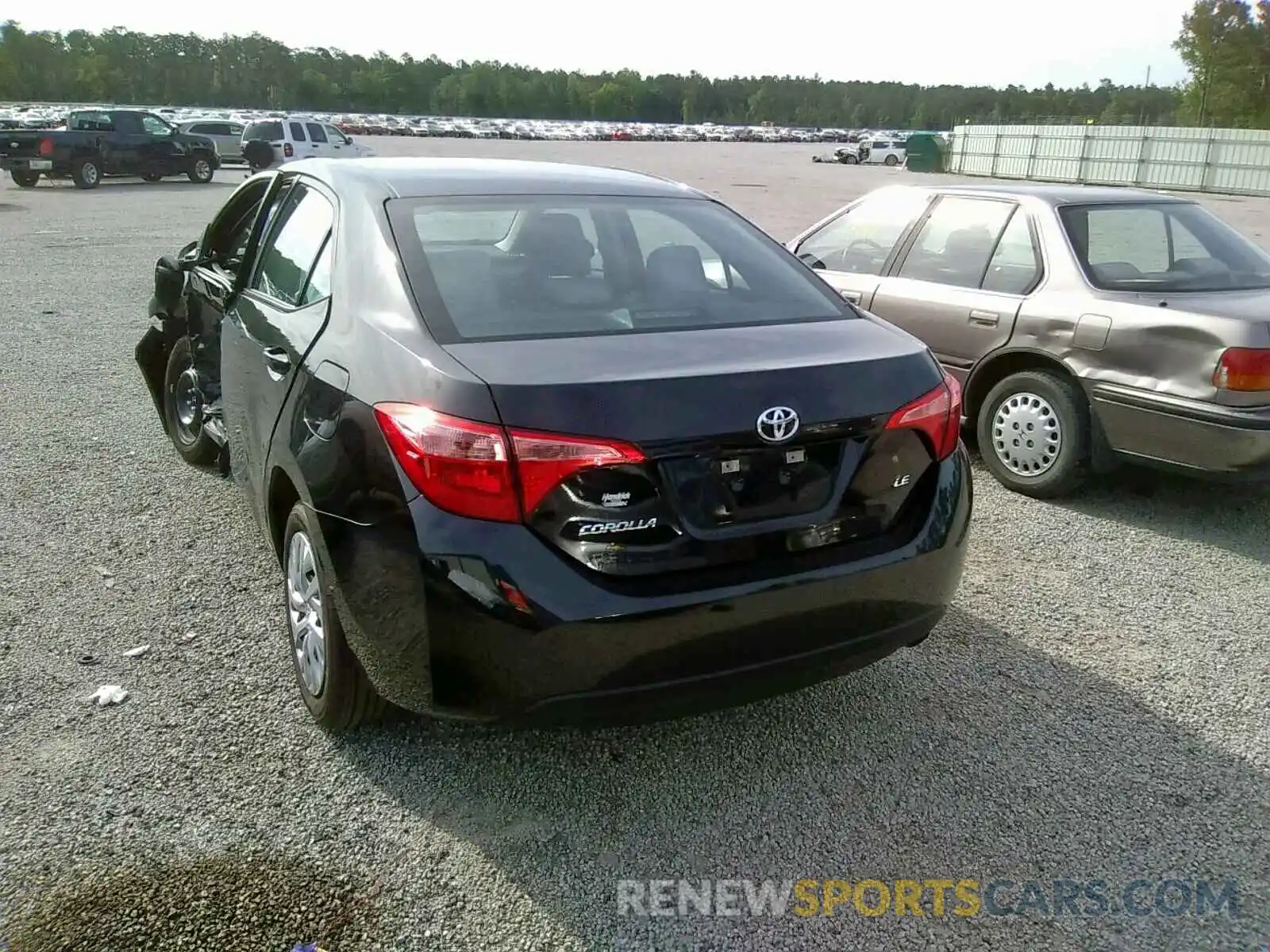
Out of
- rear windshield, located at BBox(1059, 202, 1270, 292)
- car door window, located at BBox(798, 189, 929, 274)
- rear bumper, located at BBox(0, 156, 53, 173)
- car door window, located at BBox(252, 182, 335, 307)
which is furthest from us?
rear bumper, located at BBox(0, 156, 53, 173)

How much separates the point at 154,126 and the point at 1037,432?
28.4m

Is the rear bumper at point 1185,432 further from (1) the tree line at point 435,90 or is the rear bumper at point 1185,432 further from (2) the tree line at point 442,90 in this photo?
(1) the tree line at point 435,90

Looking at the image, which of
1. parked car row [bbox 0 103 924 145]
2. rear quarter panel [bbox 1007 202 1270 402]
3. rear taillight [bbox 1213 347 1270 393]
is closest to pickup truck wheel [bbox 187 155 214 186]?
rear quarter panel [bbox 1007 202 1270 402]

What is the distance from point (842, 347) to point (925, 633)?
2.84ft

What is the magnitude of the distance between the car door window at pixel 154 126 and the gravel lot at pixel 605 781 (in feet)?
87.9

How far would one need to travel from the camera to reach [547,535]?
8.18 feet

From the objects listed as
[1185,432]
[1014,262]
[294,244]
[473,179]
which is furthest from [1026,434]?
[294,244]

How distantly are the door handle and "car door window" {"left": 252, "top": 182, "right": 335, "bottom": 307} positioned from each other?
0.55 ft

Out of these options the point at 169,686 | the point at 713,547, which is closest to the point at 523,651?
the point at 713,547

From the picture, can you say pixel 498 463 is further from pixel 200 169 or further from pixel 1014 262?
pixel 200 169

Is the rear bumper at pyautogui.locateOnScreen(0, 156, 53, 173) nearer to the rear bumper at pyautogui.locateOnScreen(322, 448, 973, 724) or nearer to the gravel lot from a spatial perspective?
the gravel lot

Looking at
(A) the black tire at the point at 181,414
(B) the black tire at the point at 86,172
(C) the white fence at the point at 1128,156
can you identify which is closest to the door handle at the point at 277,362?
(A) the black tire at the point at 181,414

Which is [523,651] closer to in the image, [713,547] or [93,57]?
[713,547]

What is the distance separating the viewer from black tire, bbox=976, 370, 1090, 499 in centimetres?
532
